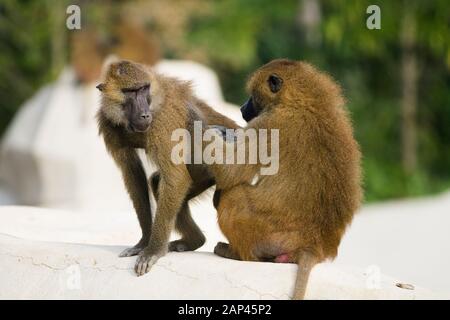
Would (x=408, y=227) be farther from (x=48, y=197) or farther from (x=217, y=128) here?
(x=217, y=128)

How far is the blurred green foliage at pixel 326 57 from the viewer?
17.4 meters

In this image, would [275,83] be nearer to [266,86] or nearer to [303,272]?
[266,86]

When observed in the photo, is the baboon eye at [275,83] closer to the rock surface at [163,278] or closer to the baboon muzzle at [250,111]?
the baboon muzzle at [250,111]

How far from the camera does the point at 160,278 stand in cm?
568

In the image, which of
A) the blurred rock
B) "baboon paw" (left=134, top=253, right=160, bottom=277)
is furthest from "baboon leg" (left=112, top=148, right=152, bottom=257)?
the blurred rock

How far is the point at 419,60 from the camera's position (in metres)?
18.7

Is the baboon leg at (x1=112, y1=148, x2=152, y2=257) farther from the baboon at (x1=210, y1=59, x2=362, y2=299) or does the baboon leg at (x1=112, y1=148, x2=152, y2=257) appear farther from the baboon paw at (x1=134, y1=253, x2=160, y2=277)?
the baboon at (x1=210, y1=59, x2=362, y2=299)

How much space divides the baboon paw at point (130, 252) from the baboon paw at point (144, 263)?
0.61 feet

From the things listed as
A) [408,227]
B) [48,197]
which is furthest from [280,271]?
[48,197]

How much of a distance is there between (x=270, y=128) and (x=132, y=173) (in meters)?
1.17

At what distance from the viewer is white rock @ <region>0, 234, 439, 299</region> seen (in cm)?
545

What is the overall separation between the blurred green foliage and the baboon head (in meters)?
11.1

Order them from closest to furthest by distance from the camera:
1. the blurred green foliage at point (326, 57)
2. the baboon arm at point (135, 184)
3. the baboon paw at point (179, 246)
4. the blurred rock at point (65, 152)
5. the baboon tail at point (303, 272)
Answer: the baboon tail at point (303, 272), the baboon arm at point (135, 184), the baboon paw at point (179, 246), the blurred rock at point (65, 152), the blurred green foliage at point (326, 57)

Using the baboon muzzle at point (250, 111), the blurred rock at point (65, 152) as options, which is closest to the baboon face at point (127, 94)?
the baboon muzzle at point (250, 111)
